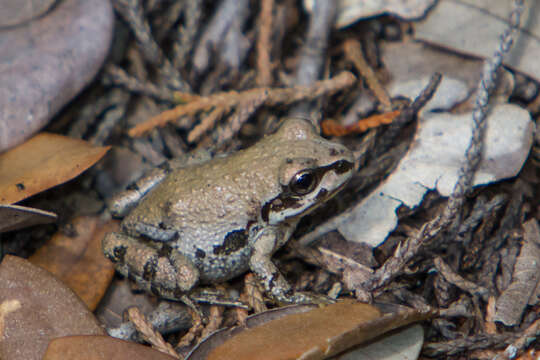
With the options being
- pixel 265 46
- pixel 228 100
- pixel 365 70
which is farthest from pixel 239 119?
pixel 365 70

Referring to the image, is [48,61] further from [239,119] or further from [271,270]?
[271,270]

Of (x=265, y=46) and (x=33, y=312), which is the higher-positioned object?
(x=265, y=46)

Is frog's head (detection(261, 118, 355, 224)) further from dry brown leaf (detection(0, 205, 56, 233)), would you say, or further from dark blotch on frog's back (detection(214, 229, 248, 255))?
dry brown leaf (detection(0, 205, 56, 233))

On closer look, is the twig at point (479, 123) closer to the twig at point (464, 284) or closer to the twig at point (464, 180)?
the twig at point (464, 180)

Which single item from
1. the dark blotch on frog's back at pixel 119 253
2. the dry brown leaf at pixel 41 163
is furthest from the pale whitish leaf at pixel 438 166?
the dry brown leaf at pixel 41 163

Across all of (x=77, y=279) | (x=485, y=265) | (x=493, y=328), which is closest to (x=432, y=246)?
(x=485, y=265)

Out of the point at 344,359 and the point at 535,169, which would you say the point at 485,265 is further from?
the point at 344,359
